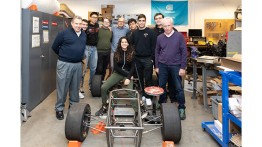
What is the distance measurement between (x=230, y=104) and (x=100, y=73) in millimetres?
3267

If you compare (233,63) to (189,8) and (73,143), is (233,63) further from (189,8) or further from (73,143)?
(189,8)

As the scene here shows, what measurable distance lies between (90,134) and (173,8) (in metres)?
7.57

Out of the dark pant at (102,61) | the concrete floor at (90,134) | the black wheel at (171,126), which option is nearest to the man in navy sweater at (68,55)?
the concrete floor at (90,134)

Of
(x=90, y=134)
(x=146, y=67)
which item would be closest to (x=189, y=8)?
(x=146, y=67)

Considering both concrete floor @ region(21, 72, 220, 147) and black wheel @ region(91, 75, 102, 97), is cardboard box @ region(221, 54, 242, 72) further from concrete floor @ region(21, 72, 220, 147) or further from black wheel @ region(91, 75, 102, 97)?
black wheel @ region(91, 75, 102, 97)

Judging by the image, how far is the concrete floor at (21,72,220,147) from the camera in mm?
2744

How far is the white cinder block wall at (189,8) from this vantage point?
31.3 feet

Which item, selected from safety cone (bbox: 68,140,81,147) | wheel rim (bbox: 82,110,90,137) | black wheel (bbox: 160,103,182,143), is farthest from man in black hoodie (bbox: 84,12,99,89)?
black wheel (bbox: 160,103,182,143)

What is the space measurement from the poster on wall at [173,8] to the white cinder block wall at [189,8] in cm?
21

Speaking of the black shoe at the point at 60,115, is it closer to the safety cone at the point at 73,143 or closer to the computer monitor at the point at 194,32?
the safety cone at the point at 73,143

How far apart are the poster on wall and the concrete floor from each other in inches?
243

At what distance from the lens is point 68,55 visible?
3.45 metres
